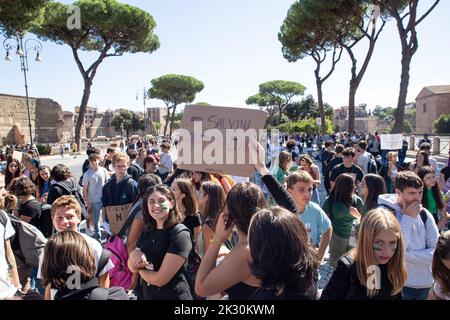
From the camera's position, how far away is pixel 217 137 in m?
2.91

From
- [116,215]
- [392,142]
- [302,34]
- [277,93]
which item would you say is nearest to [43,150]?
[302,34]

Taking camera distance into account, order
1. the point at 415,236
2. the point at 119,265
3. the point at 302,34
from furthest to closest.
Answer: the point at 302,34, the point at 119,265, the point at 415,236

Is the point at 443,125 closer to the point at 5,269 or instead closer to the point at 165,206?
the point at 165,206

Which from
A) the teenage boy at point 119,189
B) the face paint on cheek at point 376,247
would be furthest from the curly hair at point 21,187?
the face paint on cheek at point 376,247

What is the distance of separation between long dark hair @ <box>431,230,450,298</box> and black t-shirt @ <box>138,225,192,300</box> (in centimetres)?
131

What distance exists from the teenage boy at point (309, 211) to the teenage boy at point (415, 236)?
599 millimetres

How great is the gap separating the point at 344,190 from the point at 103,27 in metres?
23.3

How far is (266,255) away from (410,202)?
1.57 m

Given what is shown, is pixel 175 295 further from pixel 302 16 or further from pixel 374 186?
pixel 302 16

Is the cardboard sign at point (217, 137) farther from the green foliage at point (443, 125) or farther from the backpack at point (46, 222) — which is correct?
the green foliage at point (443, 125)

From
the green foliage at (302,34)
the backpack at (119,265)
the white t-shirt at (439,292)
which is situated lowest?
the backpack at (119,265)

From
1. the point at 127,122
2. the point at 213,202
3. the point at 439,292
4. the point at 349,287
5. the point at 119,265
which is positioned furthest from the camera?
the point at 127,122

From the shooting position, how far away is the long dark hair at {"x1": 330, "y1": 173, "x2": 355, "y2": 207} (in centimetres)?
352

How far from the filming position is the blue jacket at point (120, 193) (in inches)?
168
